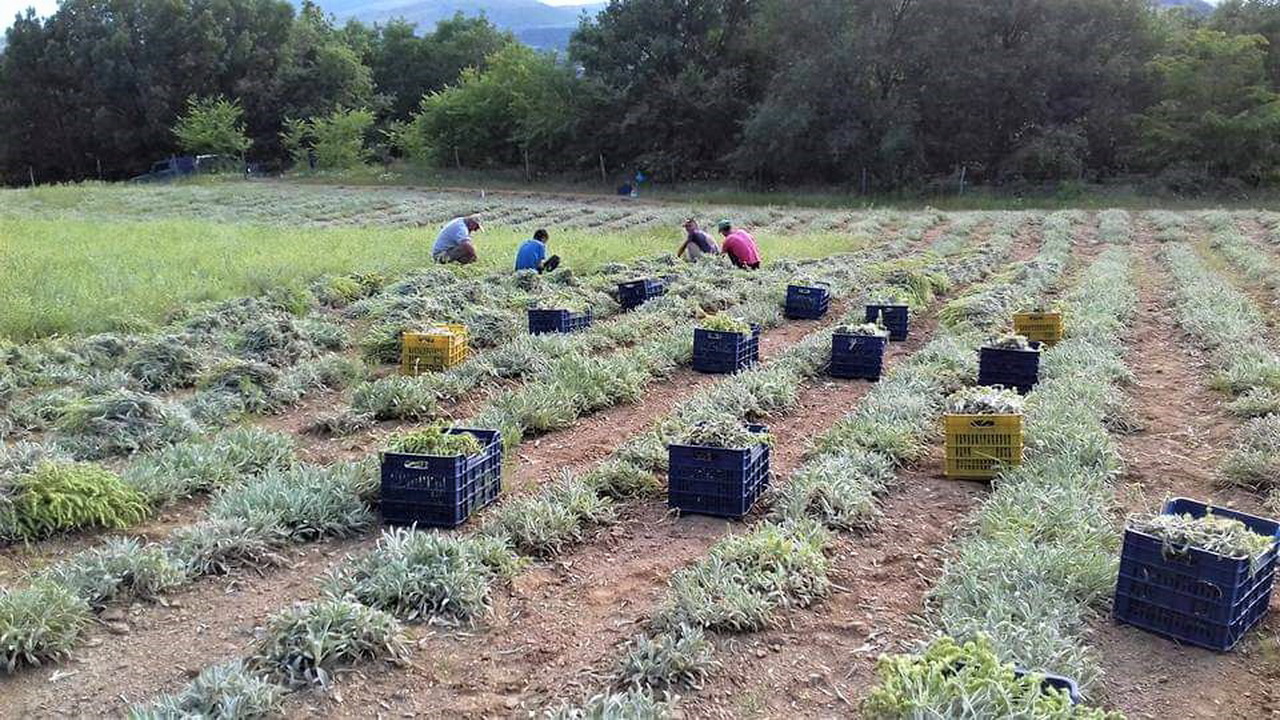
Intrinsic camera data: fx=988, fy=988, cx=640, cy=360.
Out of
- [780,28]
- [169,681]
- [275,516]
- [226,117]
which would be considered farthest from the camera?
[226,117]

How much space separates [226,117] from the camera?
51.1 meters

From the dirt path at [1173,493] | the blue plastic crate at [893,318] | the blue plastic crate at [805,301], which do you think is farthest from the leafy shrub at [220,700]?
the blue plastic crate at [805,301]

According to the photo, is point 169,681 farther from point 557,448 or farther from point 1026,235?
point 1026,235

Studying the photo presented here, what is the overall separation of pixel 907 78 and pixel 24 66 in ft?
165

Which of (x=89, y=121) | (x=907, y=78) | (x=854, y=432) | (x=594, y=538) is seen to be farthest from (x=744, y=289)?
(x=89, y=121)

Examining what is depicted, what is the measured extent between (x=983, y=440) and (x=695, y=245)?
36.6 ft

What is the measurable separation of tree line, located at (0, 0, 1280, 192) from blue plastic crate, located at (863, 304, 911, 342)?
1093 inches

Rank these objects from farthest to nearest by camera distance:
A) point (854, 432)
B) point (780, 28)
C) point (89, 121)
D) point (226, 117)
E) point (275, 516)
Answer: point (89, 121) < point (226, 117) < point (780, 28) < point (854, 432) < point (275, 516)

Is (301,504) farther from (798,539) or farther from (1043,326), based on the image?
(1043,326)

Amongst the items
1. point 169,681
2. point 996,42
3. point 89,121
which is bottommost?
point 169,681

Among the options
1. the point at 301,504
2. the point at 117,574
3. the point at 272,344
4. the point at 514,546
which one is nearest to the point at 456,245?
the point at 272,344

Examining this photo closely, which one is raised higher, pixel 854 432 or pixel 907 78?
pixel 907 78

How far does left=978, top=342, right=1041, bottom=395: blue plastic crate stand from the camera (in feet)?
30.1

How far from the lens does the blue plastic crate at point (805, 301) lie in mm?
13375
